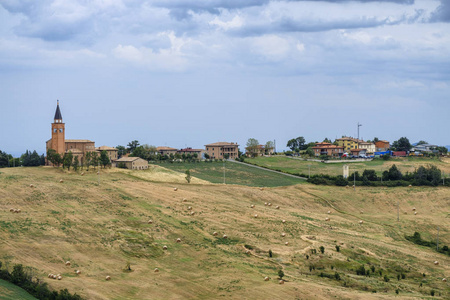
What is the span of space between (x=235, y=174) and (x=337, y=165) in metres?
47.2

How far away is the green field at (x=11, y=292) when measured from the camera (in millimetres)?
48550

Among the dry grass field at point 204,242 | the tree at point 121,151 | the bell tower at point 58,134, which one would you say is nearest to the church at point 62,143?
the bell tower at point 58,134

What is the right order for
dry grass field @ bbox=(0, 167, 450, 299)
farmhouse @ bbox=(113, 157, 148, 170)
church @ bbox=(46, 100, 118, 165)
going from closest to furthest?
dry grass field @ bbox=(0, 167, 450, 299) → church @ bbox=(46, 100, 118, 165) → farmhouse @ bbox=(113, 157, 148, 170)

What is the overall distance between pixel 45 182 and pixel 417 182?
95.1 m

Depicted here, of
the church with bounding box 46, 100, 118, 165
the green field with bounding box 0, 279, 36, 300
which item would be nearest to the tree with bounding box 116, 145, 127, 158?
the church with bounding box 46, 100, 118, 165

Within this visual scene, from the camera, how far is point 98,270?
2395 inches

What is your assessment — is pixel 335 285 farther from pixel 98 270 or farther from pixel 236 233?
pixel 98 270

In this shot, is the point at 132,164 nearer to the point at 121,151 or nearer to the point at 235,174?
the point at 235,174

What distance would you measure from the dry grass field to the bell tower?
2173cm

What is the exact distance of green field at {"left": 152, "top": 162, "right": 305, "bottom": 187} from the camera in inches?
5389

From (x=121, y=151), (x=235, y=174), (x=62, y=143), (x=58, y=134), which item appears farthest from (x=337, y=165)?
(x=58, y=134)

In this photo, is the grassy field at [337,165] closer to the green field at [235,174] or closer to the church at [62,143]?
the green field at [235,174]

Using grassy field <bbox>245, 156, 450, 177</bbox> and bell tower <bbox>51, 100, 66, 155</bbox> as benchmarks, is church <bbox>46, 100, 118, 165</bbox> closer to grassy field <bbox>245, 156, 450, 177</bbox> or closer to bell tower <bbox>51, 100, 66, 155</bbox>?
bell tower <bbox>51, 100, 66, 155</bbox>

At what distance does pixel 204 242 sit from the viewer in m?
74.5
